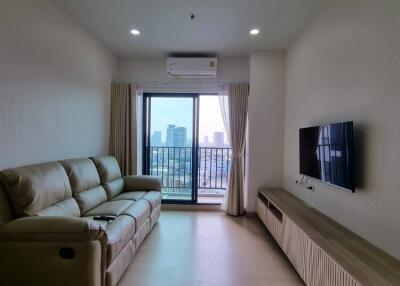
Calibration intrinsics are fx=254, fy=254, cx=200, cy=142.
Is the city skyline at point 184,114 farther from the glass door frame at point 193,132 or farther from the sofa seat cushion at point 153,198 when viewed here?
the sofa seat cushion at point 153,198

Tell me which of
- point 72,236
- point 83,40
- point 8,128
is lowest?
point 72,236

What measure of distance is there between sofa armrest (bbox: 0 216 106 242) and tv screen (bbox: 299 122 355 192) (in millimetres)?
1951

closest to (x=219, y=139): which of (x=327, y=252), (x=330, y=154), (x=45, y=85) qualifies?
(x=330, y=154)

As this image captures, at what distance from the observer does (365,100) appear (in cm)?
197

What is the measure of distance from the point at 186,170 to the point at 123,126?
1392 mm

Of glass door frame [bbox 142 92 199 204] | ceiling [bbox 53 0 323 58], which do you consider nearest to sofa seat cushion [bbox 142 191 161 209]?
glass door frame [bbox 142 92 199 204]

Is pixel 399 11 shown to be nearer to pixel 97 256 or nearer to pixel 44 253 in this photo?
pixel 97 256

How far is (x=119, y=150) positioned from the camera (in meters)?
4.39

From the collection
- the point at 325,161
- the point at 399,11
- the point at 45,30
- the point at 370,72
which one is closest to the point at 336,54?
the point at 370,72

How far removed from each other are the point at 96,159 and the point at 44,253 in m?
1.80

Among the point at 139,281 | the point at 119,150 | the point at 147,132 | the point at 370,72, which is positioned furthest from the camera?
the point at 147,132

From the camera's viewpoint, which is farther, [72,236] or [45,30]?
[45,30]

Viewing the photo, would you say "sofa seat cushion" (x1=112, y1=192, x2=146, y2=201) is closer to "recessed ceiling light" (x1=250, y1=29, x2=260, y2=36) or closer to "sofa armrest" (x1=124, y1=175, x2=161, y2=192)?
"sofa armrest" (x1=124, y1=175, x2=161, y2=192)

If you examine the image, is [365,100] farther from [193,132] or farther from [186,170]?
[186,170]
